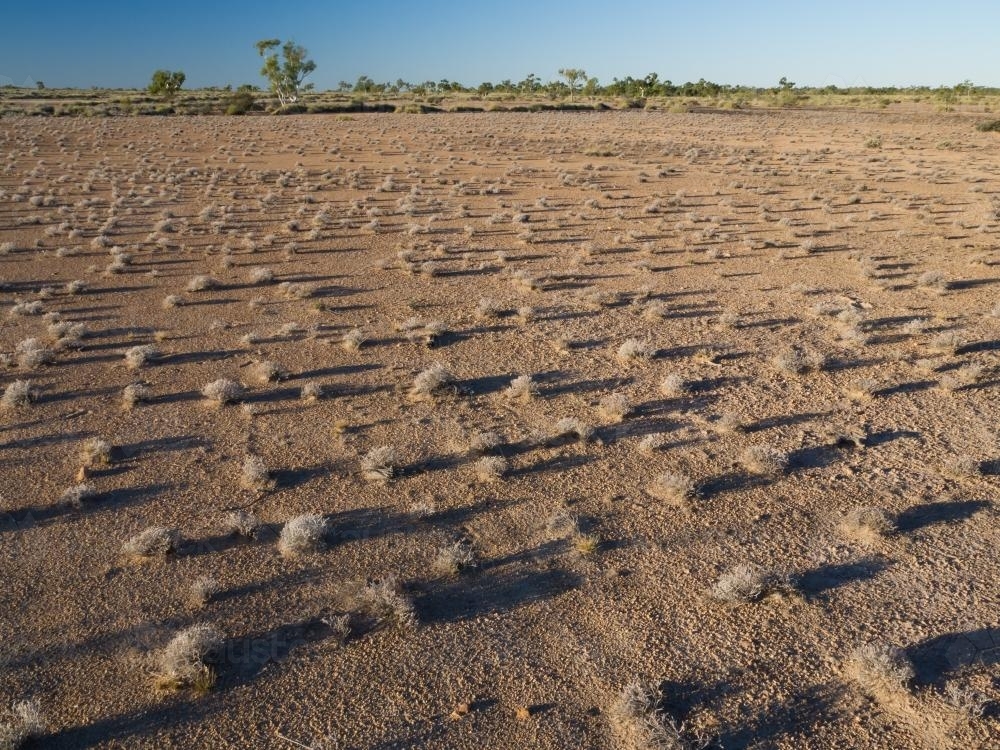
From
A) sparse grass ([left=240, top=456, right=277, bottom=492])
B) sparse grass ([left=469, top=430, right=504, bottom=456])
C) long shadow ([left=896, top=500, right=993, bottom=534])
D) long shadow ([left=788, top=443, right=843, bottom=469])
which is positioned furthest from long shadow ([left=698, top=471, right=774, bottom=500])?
sparse grass ([left=240, top=456, right=277, bottom=492])

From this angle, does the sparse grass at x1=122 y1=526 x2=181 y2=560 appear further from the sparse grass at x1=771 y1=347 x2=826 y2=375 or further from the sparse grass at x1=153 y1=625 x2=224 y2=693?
the sparse grass at x1=771 y1=347 x2=826 y2=375

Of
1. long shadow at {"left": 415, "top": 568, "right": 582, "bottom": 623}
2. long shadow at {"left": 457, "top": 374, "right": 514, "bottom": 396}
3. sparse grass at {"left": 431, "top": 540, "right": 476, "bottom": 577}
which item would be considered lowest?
long shadow at {"left": 415, "top": 568, "right": 582, "bottom": 623}

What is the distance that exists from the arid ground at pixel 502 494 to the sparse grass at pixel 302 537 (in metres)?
0.03

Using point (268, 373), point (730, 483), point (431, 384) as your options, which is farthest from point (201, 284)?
point (730, 483)

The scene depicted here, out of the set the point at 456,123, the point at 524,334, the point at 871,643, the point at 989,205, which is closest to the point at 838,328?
the point at 524,334

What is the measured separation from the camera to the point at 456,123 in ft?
196

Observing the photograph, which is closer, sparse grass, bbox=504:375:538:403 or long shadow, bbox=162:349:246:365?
sparse grass, bbox=504:375:538:403

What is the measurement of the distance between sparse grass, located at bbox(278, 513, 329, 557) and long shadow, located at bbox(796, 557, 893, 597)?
503 centimetres

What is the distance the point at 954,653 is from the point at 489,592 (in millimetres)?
4193

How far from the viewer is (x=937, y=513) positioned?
297 inches

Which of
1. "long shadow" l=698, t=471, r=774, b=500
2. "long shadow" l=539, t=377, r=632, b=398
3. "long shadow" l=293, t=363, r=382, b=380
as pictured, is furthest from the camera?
"long shadow" l=293, t=363, r=382, b=380

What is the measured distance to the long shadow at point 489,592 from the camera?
6250 mm

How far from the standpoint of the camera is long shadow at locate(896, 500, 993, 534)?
7.38 meters

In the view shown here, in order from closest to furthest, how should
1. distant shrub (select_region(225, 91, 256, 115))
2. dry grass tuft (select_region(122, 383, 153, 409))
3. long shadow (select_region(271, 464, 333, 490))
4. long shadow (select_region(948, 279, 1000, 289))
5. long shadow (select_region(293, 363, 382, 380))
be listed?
long shadow (select_region(271, 464, 333, 490)), dry grass tuft (select_region(122, 383, 153, 409)), long shadow (select_region(293, 363, 382, 380)), long shadow (select_region(948, 279, 1000, 289)), distant shrub (select_region(225, 91, 256, 115))
